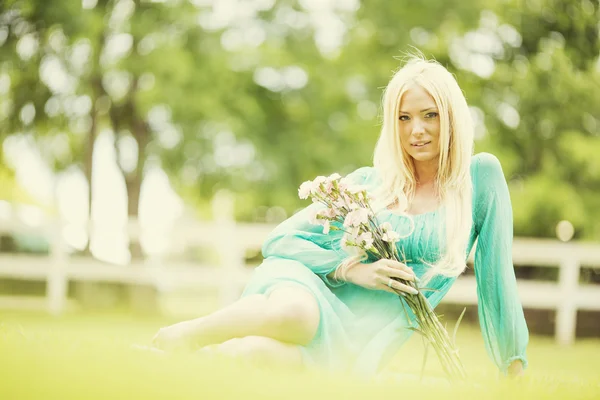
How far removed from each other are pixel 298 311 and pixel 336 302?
1.06ft

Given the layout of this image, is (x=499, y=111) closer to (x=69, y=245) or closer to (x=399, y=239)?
(x=69, y=245)

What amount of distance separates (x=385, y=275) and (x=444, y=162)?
1.70 ft

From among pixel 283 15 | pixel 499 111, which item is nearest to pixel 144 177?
pixel 283 15

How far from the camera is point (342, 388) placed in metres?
2.10

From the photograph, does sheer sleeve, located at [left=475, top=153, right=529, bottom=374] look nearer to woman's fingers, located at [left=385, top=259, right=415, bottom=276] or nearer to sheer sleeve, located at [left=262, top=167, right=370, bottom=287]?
woman's fingers, located at [left=385, top=259, right=415, bottom=276]

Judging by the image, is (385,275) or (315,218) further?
(315,218)

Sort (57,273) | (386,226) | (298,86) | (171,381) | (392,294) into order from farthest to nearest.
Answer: (298,86), (57,273), (392,294), (386,226), (171,381)

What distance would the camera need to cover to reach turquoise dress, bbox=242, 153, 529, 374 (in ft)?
9.12

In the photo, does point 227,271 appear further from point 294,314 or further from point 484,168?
point 294,314

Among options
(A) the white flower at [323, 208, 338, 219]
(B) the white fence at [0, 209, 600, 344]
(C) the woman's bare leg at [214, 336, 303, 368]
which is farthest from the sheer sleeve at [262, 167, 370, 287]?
(B) the white fence at [0, 209, 600, 344]

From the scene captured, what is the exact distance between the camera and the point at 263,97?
10.9 meters

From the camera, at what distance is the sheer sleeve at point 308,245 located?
2.92 meters

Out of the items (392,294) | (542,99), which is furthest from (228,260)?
(392,294)

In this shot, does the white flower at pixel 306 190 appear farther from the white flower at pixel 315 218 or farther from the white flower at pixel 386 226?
the white flower at pixel 386 226
